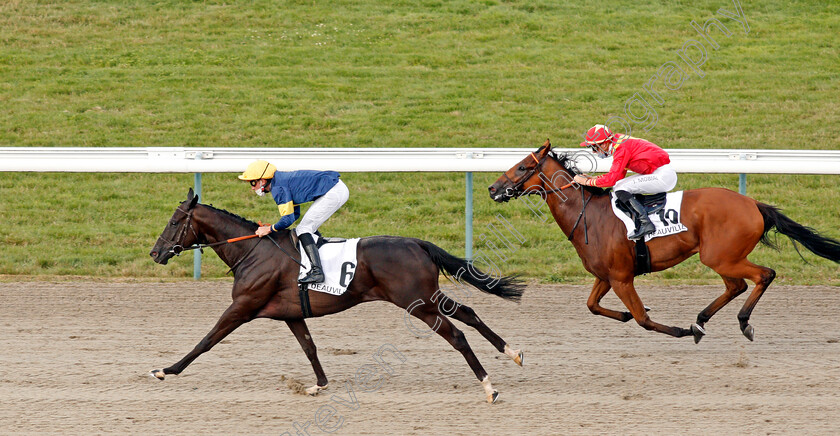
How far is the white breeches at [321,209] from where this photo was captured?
561 centimetres

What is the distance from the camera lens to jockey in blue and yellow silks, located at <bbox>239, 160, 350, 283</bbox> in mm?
5438

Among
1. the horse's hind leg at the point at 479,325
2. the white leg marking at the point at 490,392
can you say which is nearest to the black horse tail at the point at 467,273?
the horse's hind leg at the point at 479,325

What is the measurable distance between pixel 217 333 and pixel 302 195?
40.5 inches

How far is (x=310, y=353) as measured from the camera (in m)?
5.48

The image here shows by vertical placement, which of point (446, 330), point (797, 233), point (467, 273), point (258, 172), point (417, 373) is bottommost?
point (417, 373)

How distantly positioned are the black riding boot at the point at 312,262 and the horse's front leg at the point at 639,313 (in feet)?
6.83

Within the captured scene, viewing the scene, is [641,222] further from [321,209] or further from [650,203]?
[321,209]

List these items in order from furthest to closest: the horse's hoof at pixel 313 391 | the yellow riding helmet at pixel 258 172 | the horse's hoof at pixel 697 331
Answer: the horse's hoof at pixel 697 331, the yellow riding helmet at pixel 258 172, the horse's hoof at pixel 313 391

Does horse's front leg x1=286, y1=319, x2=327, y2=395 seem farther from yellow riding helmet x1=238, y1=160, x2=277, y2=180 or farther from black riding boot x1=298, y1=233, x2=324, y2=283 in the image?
yellow riding helmet x1=238, y1=160, x2=277, y2=180

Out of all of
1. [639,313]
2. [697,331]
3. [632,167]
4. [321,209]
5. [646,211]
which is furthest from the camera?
[632,167]

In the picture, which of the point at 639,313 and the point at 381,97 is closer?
the point at 639,313

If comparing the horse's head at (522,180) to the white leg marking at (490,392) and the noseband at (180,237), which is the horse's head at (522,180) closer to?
the white leg marking at (490,392)

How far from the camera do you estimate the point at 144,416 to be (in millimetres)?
4898

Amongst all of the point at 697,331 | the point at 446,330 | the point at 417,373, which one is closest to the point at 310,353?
the point at 417,373
